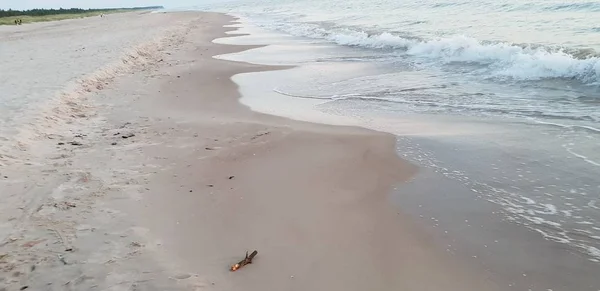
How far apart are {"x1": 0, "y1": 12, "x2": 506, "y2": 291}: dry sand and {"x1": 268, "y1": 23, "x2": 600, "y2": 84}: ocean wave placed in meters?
5.16

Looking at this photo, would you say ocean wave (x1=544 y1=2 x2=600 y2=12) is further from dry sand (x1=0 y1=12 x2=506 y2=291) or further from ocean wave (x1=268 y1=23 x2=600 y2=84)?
dry sand (x1=0 y1=12 x2=506 y2=291)

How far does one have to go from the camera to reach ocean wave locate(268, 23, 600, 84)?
8.77 m

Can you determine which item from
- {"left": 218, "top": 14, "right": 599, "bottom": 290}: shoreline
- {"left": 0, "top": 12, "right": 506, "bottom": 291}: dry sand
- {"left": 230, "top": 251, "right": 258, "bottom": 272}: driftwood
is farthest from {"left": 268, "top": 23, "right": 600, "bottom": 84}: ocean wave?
{"left": 230, "top": 251, "right": 258, "bottom": 272}: driftwood

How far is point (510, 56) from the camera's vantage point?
35.7ft

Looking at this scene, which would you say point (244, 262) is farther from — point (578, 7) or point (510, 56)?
point (578, 7)

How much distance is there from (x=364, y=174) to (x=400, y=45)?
1187 centimetres

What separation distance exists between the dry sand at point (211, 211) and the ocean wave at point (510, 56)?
5.16 metres

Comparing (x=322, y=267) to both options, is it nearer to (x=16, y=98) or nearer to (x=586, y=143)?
(x=586, y=143)

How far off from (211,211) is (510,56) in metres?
9.53

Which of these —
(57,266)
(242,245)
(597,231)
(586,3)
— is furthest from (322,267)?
(586,3)

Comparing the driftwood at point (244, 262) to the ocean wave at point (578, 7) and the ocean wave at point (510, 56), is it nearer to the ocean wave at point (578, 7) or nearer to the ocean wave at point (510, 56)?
the ocean wave at point (510, 56)

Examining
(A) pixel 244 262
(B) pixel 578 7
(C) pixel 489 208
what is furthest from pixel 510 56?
(A) pixel 244 262

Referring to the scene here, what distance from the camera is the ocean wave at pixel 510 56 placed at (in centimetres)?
877

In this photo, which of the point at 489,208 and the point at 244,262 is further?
the point at 489,208
